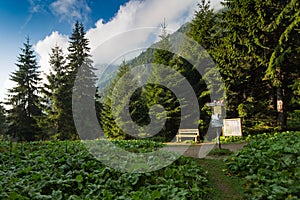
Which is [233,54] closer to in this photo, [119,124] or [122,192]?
[119,124]

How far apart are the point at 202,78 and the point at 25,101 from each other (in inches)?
721

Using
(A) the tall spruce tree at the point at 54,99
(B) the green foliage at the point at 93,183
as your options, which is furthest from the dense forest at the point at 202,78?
(B) the green foliage at the point at 93,183

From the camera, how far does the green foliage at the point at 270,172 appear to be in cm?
345

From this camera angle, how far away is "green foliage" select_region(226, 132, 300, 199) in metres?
3.45

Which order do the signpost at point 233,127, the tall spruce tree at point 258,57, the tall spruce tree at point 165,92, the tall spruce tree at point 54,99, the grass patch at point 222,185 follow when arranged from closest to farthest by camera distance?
the grass patch at point 222,185 < the signpost at point 233,127 < the tall spruce tree at point 258,57 < the tall spruce tree at point 165,92 < the tall spruce tree at point 54,99

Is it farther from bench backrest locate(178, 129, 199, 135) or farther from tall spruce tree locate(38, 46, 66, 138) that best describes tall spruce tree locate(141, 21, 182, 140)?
tall spruce tree locate(38, 46, 66, 138)

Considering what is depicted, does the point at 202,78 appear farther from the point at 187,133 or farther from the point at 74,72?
the point at 74,72

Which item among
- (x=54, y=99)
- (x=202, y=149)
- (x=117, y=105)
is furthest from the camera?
(x=54, y=99)

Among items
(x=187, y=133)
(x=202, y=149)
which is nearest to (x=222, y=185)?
(x=202, y=149)

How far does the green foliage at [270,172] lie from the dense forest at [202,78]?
664 centimetres

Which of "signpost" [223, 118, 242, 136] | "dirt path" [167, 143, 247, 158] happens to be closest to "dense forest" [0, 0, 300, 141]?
"signpost" [223, 118, 242, 136]

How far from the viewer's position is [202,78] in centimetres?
1426

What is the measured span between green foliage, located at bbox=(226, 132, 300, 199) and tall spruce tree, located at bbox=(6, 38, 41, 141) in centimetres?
2050

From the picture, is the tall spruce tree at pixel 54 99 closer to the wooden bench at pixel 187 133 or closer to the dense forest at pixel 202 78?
the dense forest at pixel 202 78
